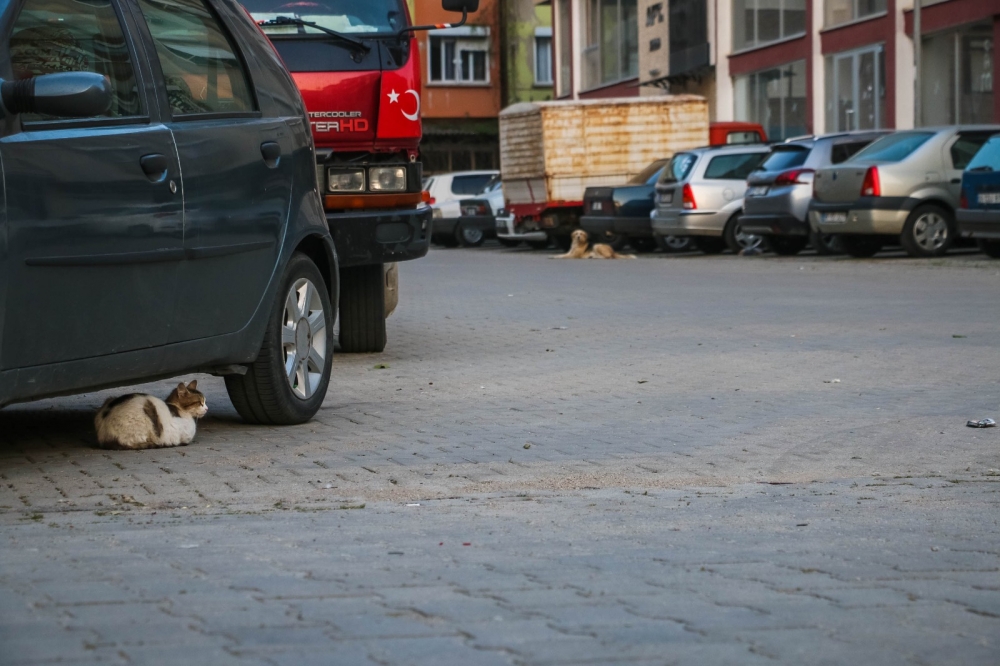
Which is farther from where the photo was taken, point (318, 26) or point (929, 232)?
point (929, 232)

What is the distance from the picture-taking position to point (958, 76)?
29.7m

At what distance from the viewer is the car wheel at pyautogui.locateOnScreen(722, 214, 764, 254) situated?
84.1 ft

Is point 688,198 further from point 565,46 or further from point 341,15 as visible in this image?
point 565,46

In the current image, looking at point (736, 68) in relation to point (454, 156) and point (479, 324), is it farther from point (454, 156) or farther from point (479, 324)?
point (479, 324)

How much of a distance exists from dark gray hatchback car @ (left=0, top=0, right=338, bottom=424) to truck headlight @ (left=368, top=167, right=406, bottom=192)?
2.08 m

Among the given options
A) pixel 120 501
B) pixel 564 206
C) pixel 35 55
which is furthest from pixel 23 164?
pixel 564 206

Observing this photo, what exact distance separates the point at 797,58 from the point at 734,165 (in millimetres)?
11115

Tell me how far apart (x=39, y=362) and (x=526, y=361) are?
16.5 feet

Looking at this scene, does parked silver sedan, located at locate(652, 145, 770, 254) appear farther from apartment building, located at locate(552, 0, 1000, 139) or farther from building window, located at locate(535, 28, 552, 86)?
building window, located at locate(535, 28, 552, 86)

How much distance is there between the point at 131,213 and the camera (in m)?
6.20

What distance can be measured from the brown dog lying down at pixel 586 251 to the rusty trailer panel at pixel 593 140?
3162 mm

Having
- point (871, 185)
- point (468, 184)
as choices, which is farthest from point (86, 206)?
point (468, 184)

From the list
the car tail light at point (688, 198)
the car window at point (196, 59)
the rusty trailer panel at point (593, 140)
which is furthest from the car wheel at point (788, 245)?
the car window at point (196, 59)

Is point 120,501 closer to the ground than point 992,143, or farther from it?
closer to the ground
